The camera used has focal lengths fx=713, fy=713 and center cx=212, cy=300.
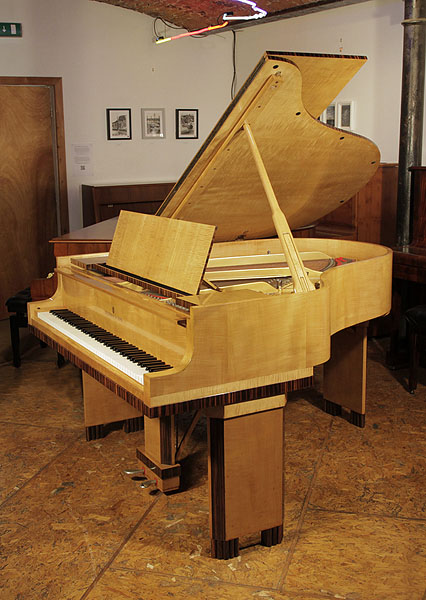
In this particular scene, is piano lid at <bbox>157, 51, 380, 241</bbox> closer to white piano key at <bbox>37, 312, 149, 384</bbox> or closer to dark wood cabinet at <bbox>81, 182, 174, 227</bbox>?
white piano key at <bbox>37, 312, 149, 384</bbox>

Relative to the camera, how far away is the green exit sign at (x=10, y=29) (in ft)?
21.8

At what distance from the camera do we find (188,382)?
92.1 inches

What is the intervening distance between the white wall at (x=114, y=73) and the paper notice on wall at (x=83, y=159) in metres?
0.05

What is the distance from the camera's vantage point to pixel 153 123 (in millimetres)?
7742

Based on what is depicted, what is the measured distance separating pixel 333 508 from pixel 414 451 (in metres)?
0.79

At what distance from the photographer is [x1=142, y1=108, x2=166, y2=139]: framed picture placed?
25.2 feet

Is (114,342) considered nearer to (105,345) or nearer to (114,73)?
(105,345)

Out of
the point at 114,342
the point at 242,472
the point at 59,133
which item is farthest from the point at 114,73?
the point at 242,472

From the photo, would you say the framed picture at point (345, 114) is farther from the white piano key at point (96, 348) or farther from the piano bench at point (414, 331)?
the white piano key at point (96, 348)

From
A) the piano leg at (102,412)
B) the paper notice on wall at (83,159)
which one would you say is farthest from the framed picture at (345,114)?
the piano leg at (102,412)

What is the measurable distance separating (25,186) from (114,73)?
1556 mm

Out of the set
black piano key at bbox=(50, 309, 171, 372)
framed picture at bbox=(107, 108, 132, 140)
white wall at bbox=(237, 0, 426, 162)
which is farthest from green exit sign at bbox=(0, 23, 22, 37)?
black piano key at bbox=(50, 309, 171, 372)

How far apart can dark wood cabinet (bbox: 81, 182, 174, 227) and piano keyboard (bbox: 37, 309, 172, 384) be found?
3.81m

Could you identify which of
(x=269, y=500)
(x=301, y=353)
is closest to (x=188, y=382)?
(x=301, y=353)
